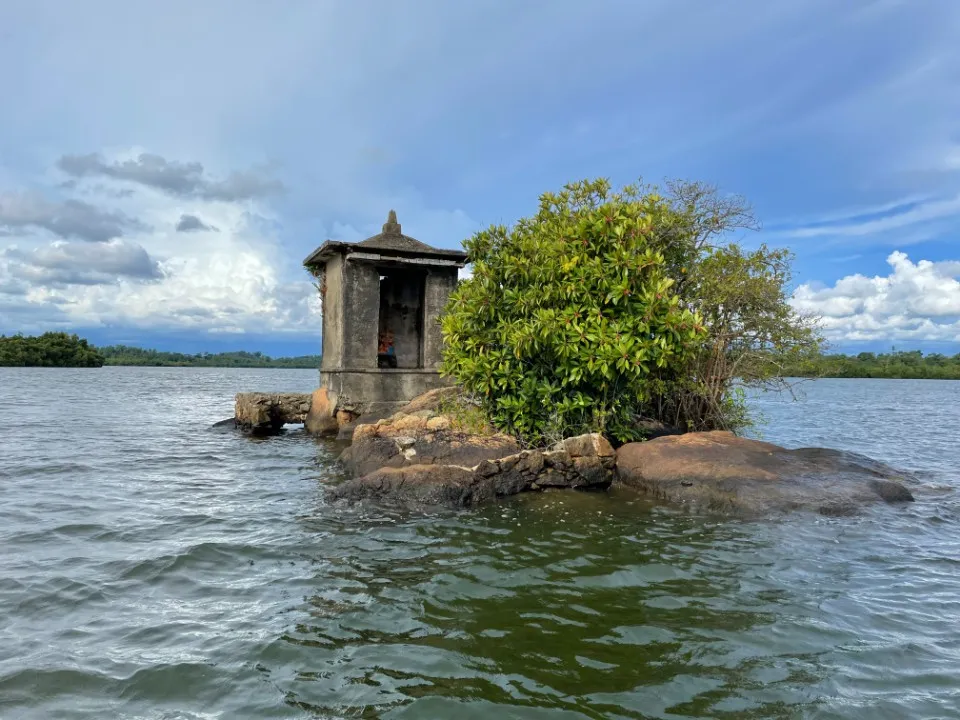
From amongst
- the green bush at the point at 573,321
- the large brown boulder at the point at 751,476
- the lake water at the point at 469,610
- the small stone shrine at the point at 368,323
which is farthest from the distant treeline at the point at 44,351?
the large brown boulder at the point at 751,476

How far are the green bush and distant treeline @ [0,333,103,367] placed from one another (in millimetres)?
82172

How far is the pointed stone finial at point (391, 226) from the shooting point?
51.6 ft

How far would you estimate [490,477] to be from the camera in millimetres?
9188

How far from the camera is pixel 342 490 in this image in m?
8.93

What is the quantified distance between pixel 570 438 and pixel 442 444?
210 cm

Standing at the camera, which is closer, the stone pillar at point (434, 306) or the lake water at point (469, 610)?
the lake water at point (469, 610)

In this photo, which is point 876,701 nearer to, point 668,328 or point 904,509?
point 904,509

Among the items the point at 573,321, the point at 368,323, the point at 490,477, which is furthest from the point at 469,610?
the point at 368,323

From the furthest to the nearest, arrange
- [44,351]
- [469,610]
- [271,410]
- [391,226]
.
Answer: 1. [44,351]
2. [271,410]
3. [391,226]
4. [469,610]

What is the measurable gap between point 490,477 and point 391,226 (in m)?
8.73

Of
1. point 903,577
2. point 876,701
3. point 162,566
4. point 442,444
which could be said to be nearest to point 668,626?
point 876,701

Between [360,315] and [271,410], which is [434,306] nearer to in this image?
[360,315]

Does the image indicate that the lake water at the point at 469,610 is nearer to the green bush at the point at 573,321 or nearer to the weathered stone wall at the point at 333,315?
the green bush at the point at 573,321

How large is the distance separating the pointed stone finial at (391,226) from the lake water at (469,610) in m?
8.20
